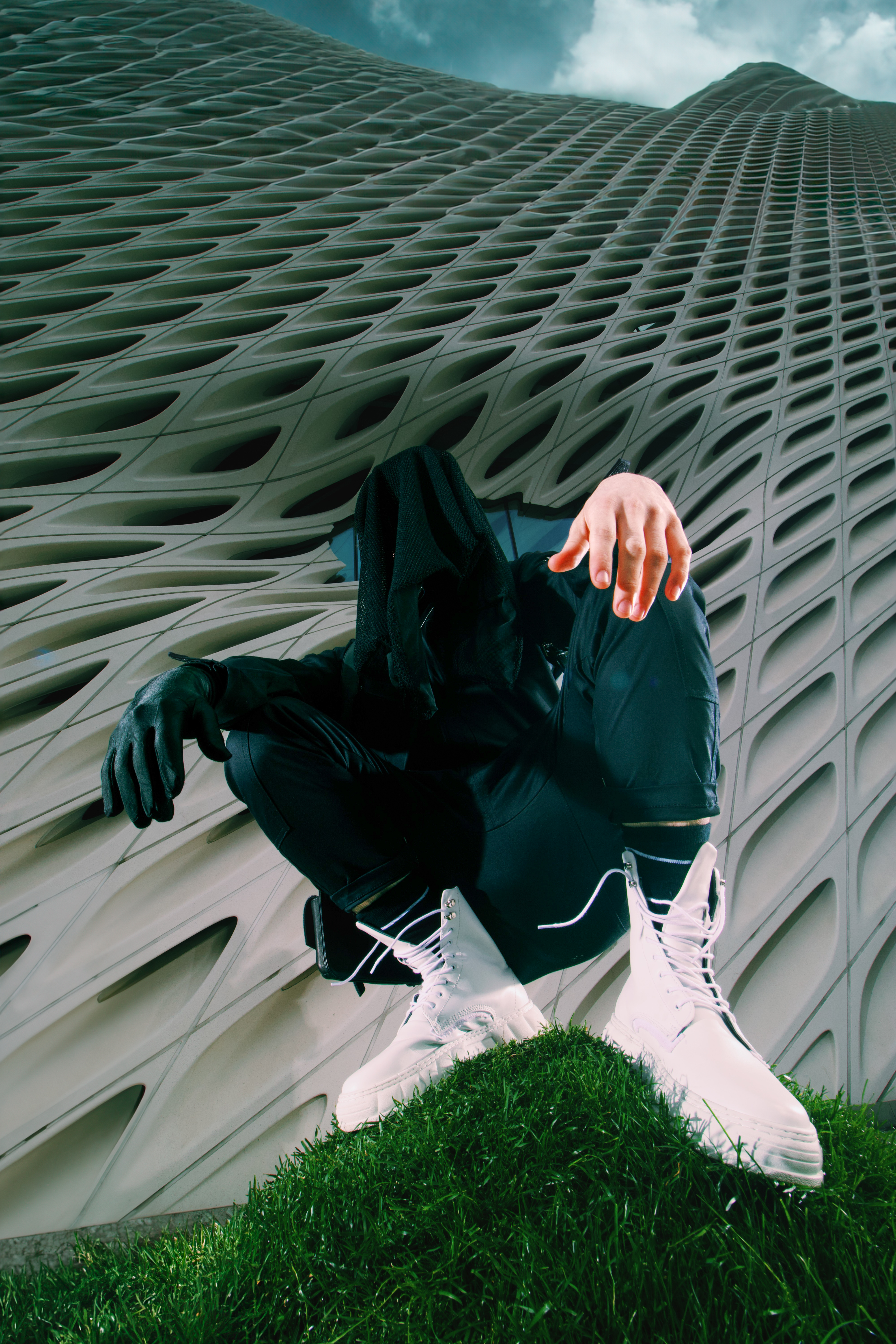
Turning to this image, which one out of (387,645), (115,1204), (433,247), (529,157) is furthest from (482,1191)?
(529,157)

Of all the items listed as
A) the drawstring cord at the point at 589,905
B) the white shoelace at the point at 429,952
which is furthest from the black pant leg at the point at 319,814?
the drawstring cord at the point at 589,905

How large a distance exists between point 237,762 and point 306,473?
4137 millimetres

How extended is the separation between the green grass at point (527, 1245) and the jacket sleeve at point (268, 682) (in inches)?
37.2

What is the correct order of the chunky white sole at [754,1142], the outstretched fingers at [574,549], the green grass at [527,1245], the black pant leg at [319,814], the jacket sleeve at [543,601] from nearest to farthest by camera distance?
the green grass at [527,1245] → the chunky white sole at [754,1142] → the outstretched fingers at [574,549] → the black pant leg at [319,814] → the jacket sleeve at [543,601]

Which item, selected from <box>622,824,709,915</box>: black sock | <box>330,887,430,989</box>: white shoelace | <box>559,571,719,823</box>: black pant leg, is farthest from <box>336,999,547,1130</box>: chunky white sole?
<box>559,571,719,823</box>: black pant leg

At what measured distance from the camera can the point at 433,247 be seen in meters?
7.02

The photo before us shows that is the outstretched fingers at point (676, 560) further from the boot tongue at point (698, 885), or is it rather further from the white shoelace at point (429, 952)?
the white shoelace at point (429, 952)

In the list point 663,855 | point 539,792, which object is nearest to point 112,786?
point 539,792

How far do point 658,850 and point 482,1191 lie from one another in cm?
67

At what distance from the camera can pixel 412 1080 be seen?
1319 mm

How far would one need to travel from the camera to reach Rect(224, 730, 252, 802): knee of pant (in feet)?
4.24

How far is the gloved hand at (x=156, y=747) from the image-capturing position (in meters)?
1.17

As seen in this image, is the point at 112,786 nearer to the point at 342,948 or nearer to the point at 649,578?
the point at 342,948

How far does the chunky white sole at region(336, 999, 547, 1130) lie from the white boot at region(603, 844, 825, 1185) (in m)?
0.31
